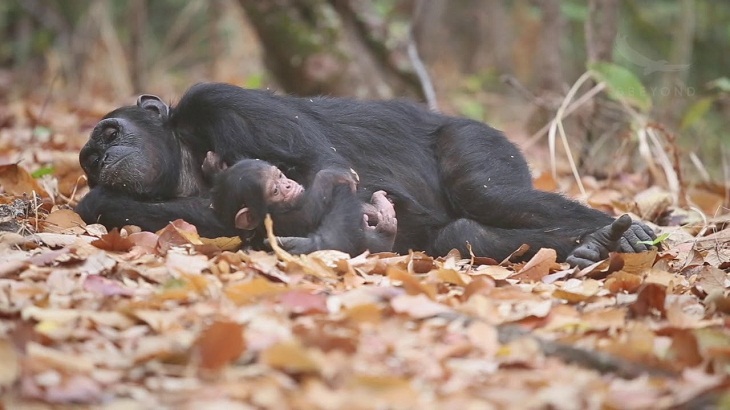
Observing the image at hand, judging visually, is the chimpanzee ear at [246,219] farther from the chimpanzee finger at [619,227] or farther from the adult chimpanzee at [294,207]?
the chimpanzee finger at [619,227]

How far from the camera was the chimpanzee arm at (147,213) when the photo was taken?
14.0 feet

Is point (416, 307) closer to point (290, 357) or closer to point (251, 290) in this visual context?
point (251, 290)

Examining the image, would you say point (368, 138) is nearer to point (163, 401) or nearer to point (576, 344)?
point (576, 344)

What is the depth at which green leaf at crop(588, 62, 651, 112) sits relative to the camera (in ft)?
19.4

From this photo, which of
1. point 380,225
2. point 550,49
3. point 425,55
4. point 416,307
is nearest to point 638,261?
point 380,225

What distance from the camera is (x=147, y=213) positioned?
14.2 feet

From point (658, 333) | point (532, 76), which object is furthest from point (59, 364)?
point (532, 76)

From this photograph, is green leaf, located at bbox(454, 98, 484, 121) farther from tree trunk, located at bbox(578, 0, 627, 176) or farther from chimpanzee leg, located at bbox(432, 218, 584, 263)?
chimpanzee leg, located at bbox(432, 218, 584, 263)

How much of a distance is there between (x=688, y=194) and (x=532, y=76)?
6210 millimetres

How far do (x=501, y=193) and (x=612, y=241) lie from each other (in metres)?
0.62

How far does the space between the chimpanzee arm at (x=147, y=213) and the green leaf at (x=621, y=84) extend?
2.83 m

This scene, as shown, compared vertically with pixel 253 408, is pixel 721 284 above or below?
below

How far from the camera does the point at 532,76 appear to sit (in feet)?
39.4

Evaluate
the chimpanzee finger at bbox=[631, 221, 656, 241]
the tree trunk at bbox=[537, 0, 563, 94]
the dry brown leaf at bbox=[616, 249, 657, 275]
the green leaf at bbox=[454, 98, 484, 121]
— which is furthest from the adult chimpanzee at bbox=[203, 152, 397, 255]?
the green leaf at bbox=[454, 98, 484, 121]
